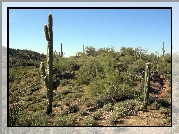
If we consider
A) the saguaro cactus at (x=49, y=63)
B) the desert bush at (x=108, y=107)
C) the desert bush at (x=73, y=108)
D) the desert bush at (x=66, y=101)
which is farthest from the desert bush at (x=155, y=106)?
the saguaro cactus at (x=49, y=63)

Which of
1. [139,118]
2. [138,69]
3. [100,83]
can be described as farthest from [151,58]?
[139,118]

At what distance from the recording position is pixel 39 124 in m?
8.12

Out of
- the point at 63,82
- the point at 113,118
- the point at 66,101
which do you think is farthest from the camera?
the point at 63,82

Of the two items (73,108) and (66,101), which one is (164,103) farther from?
(66,101)

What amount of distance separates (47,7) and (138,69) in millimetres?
9636

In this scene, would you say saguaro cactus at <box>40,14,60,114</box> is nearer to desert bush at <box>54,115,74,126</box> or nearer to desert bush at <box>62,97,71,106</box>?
desert bush at <box>54,115,74,126</box>

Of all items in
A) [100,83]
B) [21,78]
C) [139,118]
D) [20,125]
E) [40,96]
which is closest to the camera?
[20,125]

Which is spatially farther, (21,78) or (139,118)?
(21,78)

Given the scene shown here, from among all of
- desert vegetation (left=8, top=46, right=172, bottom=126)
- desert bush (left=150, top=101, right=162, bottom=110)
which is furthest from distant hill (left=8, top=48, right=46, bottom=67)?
desert bush (left=150, top=101, right=162, bottom=110)

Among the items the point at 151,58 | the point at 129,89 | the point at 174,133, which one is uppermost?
the point at 151,58

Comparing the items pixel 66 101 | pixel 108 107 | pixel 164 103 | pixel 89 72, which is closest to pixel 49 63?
pixel 66 101

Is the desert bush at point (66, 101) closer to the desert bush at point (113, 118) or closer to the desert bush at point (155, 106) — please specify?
the desert bush at point (113, 118)

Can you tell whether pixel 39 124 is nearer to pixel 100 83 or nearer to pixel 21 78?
pixel 100 83

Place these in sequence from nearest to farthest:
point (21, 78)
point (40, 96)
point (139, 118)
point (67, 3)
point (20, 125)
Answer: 1. point (67, 3)
2. point (20, 125)
3. point (139, 118)
4. point (40, 96)
5. point (21, 78)
